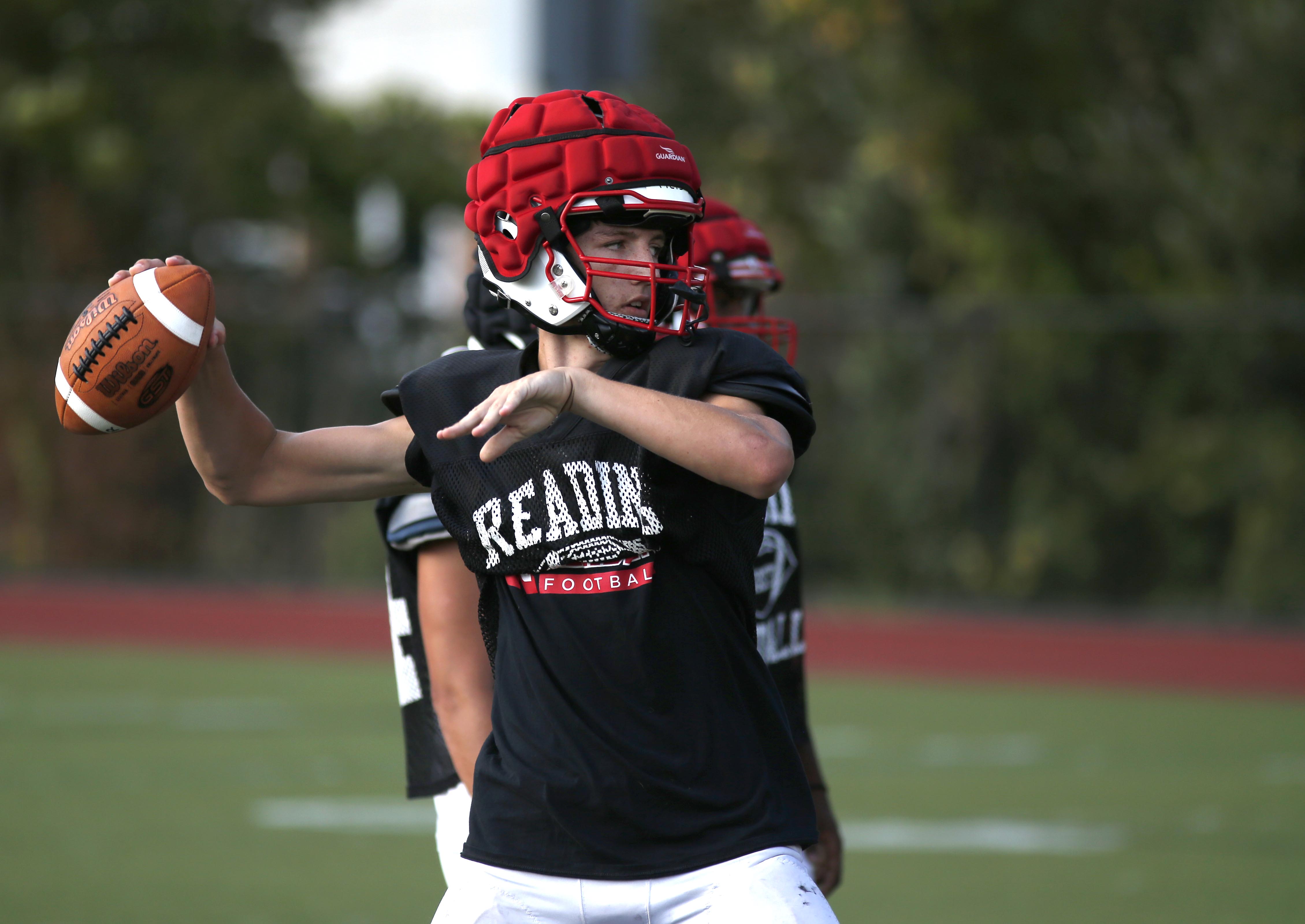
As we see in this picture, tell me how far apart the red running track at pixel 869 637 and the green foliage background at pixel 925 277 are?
0.38 m

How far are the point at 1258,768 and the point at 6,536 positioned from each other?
450 inches

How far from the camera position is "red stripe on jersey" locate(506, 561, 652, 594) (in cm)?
248

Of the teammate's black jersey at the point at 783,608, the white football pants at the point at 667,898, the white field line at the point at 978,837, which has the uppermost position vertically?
the teammate's black jersey at the point at 783,608

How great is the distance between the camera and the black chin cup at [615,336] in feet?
8.29

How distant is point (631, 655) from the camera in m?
2.44

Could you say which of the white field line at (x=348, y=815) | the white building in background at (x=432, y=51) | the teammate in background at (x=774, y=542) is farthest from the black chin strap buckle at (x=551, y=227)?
the white building in background at (x=432, y=51)

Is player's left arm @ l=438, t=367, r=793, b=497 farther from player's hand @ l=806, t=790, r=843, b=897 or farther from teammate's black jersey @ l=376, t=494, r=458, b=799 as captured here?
player's hand @ l=806, t=790, r=843, b=897

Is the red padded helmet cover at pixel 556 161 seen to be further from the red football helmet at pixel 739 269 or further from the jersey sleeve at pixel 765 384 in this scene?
the red football helmet at pixel 739 269

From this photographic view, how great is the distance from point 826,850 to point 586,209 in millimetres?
1585

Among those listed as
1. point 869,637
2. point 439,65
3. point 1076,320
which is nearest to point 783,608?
point 869,637

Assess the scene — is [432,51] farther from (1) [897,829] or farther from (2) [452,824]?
(2) [452,824]

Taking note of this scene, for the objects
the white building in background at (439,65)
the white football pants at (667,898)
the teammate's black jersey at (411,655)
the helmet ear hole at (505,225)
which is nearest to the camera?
the white football pants at (667,898)

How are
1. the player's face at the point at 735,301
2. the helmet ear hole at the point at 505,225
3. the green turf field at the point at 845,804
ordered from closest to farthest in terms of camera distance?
the helmet ear hole at the point at 505,225 < the player's face at the point at 735,301 < the green turf field at the point at 845,804

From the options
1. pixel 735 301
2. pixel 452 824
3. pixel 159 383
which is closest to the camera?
pixel 159 383
